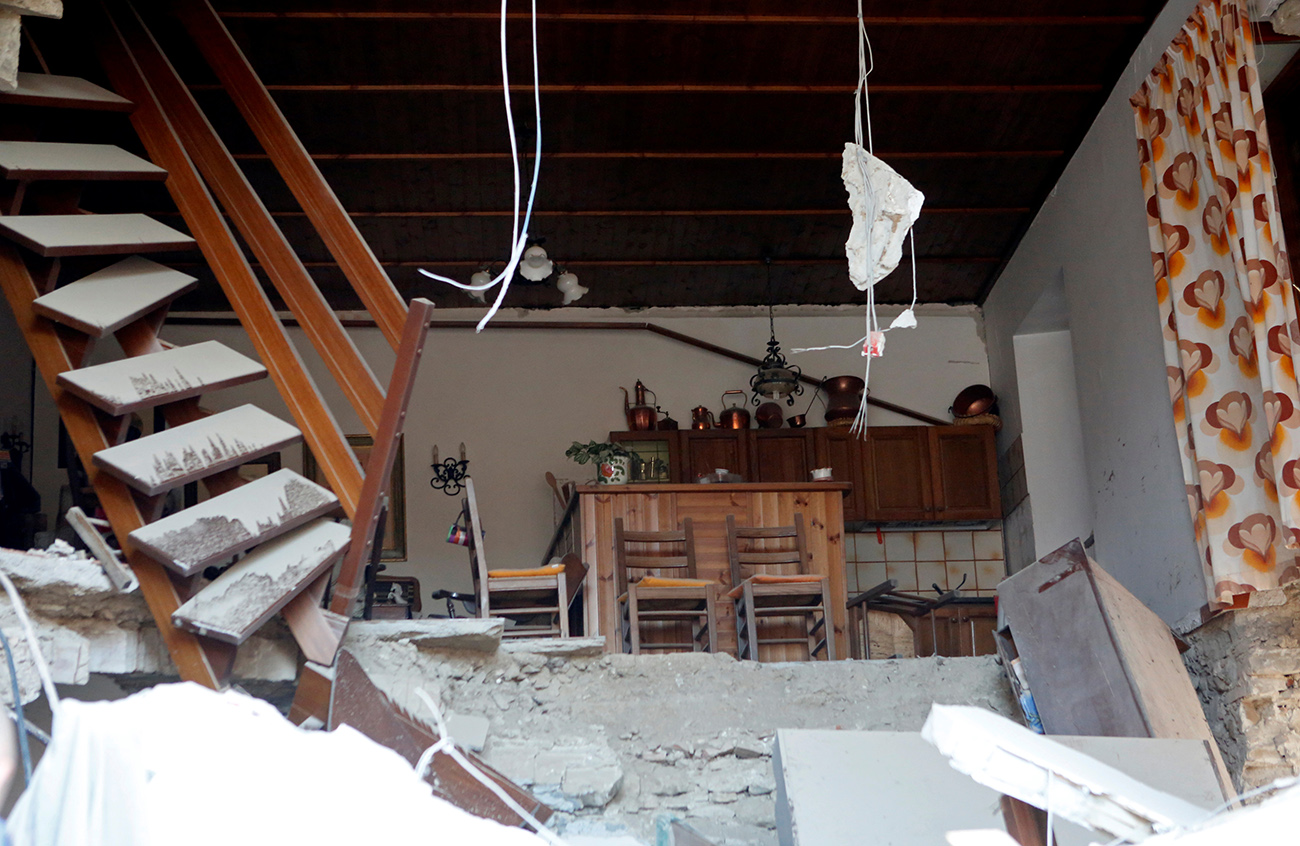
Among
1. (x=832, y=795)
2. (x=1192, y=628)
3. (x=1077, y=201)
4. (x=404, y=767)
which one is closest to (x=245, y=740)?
(x=404, y=767)

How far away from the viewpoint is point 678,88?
580cm

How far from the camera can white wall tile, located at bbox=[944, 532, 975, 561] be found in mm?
8305

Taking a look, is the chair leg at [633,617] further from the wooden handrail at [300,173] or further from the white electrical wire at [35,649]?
the white electrical wire at [35,649]

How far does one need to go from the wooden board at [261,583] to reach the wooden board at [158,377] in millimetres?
536

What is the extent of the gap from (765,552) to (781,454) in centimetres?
274

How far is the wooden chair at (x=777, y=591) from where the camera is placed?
506 cm

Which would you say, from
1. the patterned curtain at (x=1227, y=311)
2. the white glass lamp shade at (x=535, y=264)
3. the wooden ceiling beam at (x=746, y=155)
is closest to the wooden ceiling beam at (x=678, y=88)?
the wooden ceiling beam at (x=746, y=155)

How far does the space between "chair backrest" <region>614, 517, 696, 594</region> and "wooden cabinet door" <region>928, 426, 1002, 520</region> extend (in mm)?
3136

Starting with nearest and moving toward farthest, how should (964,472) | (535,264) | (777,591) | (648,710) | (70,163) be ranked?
(70,163), (648,710), (777,591), (535,264), (964,472)

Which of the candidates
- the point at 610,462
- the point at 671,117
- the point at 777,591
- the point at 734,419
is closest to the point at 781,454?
the point at 734,419

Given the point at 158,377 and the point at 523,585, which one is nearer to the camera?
the point at 158,377

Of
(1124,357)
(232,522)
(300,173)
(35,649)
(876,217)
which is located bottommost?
(35,649)

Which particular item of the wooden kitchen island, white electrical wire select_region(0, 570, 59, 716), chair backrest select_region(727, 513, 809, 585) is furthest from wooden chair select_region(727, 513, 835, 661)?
white electrical wire select_region(0, 570, 59, 716)

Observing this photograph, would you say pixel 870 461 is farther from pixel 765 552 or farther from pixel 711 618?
pixel 711 618
